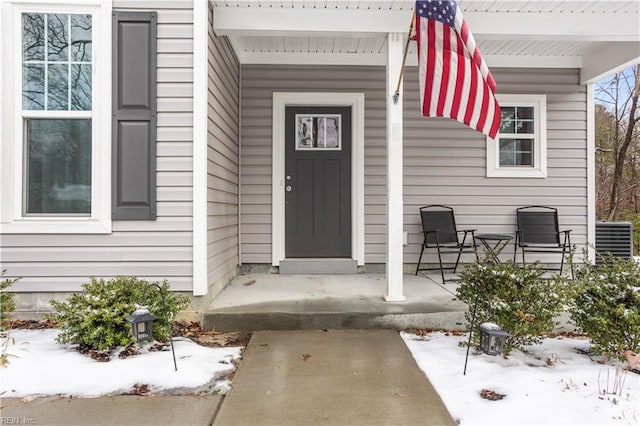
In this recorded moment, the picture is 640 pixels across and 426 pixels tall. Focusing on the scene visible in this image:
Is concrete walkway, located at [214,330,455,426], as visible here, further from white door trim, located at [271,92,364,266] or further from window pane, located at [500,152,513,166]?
window pane, located at [500,152,513,166]

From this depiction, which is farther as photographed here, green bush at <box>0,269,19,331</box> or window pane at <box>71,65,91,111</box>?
window pane at <box>71,65,91,111</box>

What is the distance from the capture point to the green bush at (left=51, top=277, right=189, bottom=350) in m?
2.34

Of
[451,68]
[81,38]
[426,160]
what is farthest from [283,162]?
[451,68]

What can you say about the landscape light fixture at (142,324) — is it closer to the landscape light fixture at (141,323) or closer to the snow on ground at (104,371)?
the landscape light fixture at (141,323)

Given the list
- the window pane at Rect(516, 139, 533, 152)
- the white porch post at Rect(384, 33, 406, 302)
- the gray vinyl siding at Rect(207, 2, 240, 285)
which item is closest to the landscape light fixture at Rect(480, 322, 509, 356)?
the white porch post at Rect(384, 33, 406, 302)

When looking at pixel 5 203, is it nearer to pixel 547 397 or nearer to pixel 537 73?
pixel 547 397

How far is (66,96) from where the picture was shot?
2.93m

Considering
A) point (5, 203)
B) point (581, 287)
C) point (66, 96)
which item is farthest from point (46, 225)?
point (581, 287)

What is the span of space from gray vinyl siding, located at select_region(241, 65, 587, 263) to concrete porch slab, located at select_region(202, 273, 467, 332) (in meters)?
1.04

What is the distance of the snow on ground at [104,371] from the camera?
2.00m

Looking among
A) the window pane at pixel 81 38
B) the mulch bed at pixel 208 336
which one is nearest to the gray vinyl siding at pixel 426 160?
the mulch bed at pixel 208 336

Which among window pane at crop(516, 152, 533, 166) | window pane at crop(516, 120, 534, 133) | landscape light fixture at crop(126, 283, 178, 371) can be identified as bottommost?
landscape light fixture at crop(126, 283, 178, 371)

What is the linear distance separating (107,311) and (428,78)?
2.54 m

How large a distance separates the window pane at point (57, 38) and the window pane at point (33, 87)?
5.6 inches
